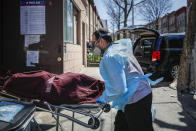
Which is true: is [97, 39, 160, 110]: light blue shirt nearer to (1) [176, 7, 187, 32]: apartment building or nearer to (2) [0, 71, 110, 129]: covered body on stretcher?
(2) [0, 71, 110, 129]: covered body on stretcher

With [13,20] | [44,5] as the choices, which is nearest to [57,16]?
[44,5]

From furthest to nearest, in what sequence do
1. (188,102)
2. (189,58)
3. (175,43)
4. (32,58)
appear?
(175,43)
(189,58)
(32,58)
(188,102)

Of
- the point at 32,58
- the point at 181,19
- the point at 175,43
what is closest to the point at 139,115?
the point at 32,58

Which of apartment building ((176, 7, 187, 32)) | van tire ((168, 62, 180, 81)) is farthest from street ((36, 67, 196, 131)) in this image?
apartment building ((176, 7, 187, 32))

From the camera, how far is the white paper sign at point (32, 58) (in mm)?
5609

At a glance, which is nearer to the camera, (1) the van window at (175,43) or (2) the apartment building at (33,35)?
(2) the apartment building at (33,35)

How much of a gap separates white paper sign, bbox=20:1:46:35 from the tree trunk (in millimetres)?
4541

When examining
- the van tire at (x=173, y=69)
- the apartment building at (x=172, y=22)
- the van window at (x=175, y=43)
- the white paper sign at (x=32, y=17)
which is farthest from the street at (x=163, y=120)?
the apartment building at (x=172, y=22)

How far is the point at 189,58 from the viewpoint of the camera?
6355 millimetres

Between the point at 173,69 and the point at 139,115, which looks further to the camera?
the point at 173,69

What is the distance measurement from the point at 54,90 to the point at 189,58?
17.2ft

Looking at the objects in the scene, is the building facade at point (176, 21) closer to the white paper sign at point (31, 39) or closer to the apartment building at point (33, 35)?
the apartment building at point (33, 35)

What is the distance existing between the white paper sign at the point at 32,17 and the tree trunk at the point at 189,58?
14.9 ft

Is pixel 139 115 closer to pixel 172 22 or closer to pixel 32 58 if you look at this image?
pixel 32 58
